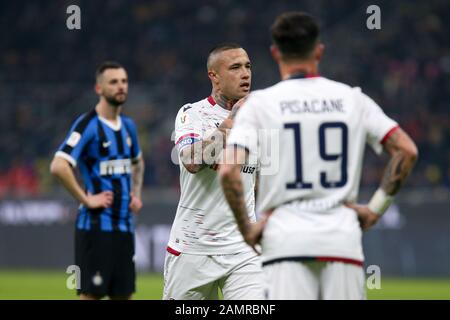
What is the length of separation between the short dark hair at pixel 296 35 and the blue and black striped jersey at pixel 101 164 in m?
4.28

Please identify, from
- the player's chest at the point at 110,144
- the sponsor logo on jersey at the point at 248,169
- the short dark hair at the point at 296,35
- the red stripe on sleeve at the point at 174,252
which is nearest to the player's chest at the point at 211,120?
the sponsor logo on jersey at the point at 248,169

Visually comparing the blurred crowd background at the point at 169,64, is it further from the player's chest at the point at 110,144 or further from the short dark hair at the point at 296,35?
the short dark hair at the point at 296,35

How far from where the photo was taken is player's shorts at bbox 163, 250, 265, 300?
630 cm

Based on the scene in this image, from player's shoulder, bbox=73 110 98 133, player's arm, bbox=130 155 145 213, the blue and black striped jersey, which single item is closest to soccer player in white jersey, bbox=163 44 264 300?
the blue and black striped jersey

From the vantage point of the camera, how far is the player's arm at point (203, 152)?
5762 millimetres

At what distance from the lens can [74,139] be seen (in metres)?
8.37

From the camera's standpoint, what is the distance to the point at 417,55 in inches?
824

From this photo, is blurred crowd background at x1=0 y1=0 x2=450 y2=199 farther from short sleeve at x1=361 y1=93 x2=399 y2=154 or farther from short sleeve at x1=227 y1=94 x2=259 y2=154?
short sleeve at x1=227 y1=94 x2=259 y2=154

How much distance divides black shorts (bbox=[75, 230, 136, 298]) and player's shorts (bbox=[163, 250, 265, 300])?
210 centimetres

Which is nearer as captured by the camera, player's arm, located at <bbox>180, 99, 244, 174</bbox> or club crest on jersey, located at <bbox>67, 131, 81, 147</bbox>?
player's arm, located at <bbox>180, 99, 244, 174</bbox>

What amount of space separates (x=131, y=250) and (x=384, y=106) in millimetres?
12227

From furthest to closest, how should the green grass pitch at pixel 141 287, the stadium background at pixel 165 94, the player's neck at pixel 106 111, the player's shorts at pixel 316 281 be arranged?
the stadium background at pixel 165 94, the green grass pitch at pixel 141 287, the player's neck at pixel 106 111, the player's shorts at pixel 316 281

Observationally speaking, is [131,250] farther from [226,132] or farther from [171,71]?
[171,71]
